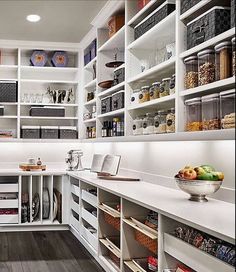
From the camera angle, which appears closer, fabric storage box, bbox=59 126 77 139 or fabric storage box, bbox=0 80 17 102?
fabric storage box, bbox=0 80 17 102

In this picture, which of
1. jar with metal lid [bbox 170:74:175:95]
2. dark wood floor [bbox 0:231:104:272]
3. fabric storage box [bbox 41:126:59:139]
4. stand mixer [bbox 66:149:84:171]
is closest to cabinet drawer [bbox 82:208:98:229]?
dark wood floor [bbox 0:231:104:272]

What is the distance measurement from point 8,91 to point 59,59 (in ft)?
2.95

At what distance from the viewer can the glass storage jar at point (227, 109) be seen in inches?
93.4

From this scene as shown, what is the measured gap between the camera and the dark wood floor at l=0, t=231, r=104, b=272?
152 inches

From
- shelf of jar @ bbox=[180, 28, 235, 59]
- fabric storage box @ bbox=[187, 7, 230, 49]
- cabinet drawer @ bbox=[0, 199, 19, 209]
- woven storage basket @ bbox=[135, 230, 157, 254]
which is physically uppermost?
fabric storage box @ bbox=[187, 7, 230, 49]

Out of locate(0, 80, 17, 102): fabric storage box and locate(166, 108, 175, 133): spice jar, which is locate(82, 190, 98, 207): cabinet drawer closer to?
locate(166, 108, 175, 133): spice jar

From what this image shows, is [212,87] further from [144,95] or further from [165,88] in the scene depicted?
[144,95]

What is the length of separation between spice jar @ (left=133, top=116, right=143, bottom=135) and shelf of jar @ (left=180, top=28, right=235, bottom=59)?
108cm

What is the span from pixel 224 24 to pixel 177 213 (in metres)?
1.18

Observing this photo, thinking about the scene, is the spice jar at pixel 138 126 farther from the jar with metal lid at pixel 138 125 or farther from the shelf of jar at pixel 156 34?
the shelf of jar at pixel 156 34

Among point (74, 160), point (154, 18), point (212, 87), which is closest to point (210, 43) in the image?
point (212, 87)

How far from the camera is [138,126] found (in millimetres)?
→ 3965

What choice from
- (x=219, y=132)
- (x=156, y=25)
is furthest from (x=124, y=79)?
(x=219, y=132)

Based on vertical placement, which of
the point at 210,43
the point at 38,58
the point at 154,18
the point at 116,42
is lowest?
the point at 210,43
